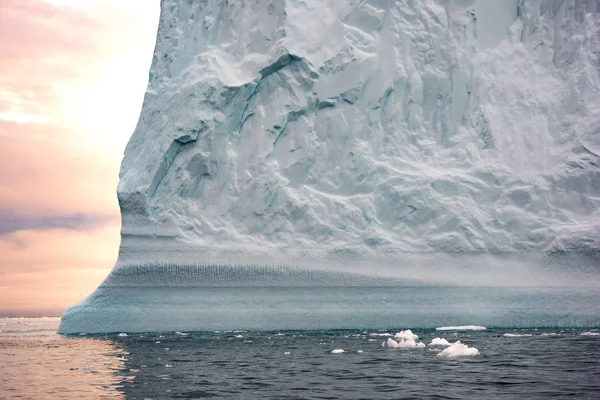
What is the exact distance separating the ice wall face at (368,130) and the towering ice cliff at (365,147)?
0.04m

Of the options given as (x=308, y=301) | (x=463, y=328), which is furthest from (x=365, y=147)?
(x=463, y=328)

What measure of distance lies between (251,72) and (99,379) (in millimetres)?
10006

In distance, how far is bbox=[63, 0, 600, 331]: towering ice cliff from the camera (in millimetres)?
16203

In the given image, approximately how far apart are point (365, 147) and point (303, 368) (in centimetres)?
870

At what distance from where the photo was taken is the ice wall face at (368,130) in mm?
16594

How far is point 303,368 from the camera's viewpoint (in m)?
9.34

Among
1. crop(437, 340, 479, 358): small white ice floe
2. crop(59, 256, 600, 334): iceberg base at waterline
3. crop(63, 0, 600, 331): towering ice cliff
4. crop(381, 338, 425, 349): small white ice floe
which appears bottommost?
crop(437, 340, 479, 358): small white ice floe

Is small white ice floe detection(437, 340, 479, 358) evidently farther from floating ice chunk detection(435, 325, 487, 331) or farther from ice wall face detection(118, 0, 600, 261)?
ice wall face detection(118, 0, 600, 261)

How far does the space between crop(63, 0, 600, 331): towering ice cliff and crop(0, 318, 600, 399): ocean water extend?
2.58m

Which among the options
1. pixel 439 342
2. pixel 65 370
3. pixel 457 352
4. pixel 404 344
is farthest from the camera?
pixel 439 342

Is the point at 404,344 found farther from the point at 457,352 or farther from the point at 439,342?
the point at 457,352

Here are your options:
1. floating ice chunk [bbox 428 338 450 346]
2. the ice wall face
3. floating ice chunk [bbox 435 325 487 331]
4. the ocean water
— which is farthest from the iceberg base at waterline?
floating ice chunk [bbox 428 338 450 346]

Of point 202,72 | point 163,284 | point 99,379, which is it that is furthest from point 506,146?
point 99,379

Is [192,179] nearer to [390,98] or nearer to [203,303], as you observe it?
[203,303]
